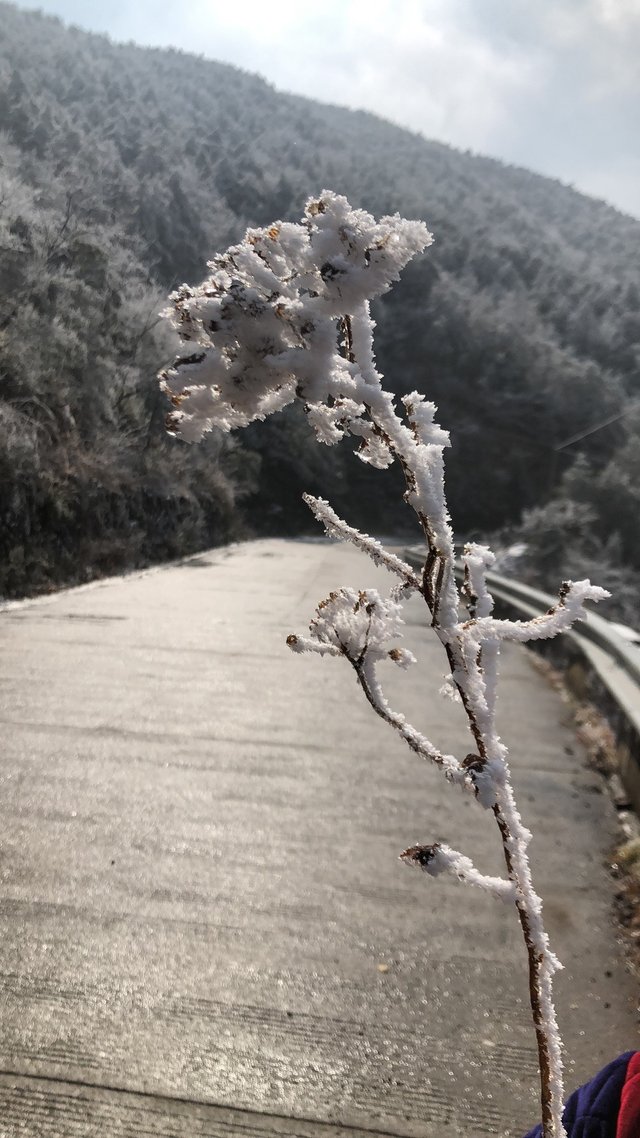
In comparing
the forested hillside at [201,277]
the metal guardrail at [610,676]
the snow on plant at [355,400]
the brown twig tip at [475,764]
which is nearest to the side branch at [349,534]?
the snow on plant at [355,400]

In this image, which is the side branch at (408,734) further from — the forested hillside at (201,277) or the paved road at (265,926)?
the forested hillside at (201,277)

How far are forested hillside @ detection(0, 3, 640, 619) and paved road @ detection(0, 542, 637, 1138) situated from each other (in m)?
7.38

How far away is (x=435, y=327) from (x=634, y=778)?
46.8 metres

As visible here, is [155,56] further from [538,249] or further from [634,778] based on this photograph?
[634,778]

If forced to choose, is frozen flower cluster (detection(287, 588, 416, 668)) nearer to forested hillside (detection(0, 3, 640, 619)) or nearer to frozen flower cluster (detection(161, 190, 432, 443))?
frozen flower cluster (detection(161, 190, 432, 443))

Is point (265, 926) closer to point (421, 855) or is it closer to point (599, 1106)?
point (599, 1106)

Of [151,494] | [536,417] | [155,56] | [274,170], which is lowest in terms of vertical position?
[151,494]

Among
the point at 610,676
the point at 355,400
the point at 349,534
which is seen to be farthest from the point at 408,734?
the point at 610,676

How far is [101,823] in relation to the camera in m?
4.25

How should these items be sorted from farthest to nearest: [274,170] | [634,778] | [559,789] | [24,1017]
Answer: [274,170] → [559,789] → [634,778] → [24,1017]

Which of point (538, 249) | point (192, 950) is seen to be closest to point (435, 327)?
point (538, 249)

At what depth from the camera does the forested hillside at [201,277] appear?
655 inches

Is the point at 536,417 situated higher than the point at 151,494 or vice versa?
the point at 536,417

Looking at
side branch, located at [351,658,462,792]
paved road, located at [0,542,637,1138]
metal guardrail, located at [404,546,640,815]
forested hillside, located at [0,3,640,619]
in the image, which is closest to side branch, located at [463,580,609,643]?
side branch, located at [351,658,462,792]
